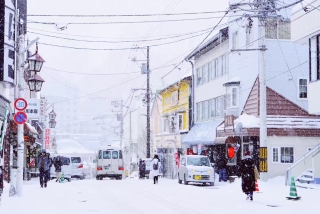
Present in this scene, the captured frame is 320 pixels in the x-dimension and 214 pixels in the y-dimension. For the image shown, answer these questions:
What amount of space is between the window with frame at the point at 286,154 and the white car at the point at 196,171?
17.1ft

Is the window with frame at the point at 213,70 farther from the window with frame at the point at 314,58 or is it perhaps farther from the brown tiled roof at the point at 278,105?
the window with frame at the point at 314,58

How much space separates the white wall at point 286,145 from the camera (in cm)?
3125

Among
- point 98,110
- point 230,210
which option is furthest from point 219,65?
point 98,110

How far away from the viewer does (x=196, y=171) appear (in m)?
28.1

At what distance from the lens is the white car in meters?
28.0

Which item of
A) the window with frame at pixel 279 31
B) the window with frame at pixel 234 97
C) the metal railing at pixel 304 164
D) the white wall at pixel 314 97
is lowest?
the metal railing at pixel 304 164

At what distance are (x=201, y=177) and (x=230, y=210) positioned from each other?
552 inches

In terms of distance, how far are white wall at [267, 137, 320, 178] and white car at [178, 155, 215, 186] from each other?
4.39 metres

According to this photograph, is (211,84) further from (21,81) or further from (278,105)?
(21,81)

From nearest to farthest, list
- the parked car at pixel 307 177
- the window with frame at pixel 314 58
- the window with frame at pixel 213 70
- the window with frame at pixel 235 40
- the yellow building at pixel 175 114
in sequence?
the window with frame at pixel 314 58
the parked car at pixel 307 177
the window with frame at pixel 235 40
the window with frame at pixel 213 70
the yellow building at pixel 175 114

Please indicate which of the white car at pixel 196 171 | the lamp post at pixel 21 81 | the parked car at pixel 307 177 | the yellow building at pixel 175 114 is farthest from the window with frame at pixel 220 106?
the lamp post at pixel 21 81

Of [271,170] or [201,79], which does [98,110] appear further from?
[271,170]

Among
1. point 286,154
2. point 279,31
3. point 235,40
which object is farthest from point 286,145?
point 235,40

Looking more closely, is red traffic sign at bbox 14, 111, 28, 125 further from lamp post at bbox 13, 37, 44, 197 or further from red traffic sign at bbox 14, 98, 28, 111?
lamp post at bbox 13, 37, 44, 197
